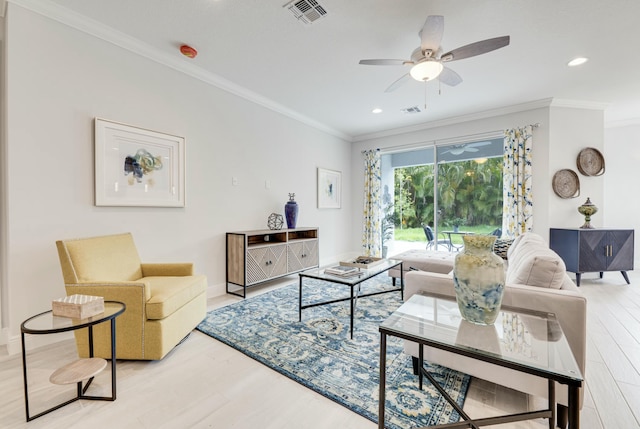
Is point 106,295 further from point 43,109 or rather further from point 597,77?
point 597,77

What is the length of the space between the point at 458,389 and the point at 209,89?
3805 mm

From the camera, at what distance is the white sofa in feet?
4.48

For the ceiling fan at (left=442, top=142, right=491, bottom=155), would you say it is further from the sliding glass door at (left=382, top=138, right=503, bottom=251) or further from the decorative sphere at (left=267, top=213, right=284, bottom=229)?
the decorative sphere at (left=267, top=213, right=284, bottom=229)

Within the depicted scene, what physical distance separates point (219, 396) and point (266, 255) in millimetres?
2052

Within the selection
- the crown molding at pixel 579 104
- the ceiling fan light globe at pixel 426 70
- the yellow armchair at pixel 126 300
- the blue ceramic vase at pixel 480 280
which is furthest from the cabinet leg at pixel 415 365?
the crown molding at pixel 579 104

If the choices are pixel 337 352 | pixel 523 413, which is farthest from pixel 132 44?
pixel 523 413

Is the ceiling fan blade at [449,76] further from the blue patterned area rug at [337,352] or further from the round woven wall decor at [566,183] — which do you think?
the round woven wall decor at [566,183]

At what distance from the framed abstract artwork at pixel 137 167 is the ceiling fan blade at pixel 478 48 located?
2.83 m

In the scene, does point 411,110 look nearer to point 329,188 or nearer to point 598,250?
point 329,188

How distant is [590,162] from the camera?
4215mm

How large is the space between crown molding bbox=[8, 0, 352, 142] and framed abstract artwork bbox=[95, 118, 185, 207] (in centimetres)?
76

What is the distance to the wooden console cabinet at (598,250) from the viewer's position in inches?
153

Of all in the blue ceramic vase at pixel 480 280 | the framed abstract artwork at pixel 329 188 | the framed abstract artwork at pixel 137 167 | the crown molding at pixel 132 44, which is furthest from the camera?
the framed abstract artwork at pixel 329 188

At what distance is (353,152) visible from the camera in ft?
20.1
